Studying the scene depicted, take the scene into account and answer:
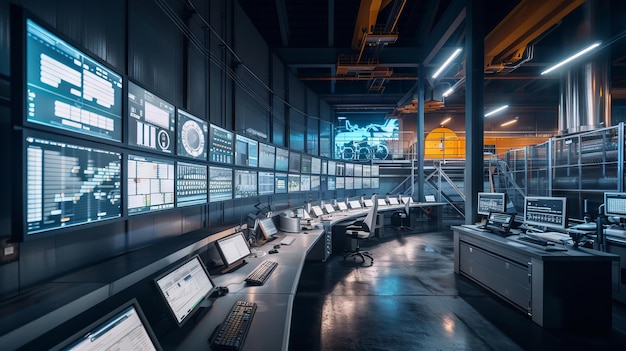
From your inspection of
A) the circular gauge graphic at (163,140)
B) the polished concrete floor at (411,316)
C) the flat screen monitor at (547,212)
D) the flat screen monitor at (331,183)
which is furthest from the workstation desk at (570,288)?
the flat screen monitor at (331,183)

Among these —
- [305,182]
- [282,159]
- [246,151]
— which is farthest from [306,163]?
[246,151]

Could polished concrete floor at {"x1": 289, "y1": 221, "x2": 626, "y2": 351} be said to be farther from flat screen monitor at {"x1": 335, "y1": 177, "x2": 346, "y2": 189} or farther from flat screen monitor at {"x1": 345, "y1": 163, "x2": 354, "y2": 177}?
flat screen monitor at {"x1": 345, "y1": 163, "x2": 354, "y2": 177}

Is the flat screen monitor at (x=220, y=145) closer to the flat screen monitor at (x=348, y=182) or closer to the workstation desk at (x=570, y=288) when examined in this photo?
the workstation desk at (x=570, y=288)

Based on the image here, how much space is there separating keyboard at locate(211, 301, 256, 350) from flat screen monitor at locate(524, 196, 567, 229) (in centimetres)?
327

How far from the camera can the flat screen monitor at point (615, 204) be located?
9.88 feet

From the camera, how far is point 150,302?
4.48 ft

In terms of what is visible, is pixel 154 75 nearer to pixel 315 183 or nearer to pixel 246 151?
pixel 246 151

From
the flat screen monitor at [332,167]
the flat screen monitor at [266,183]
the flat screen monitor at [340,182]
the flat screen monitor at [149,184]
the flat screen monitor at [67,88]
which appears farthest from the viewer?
the flat screen monitor at [340,182]

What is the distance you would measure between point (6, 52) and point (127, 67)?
792 millimetres

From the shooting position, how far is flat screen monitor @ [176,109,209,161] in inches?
68.1

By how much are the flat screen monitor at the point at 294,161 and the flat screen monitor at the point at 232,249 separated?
5.54 feet

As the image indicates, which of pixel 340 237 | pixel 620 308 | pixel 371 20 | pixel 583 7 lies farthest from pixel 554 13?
pixel 340 237

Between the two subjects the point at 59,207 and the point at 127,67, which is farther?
the point at 127,67

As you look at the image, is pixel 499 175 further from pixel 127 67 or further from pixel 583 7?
pixel 127 67
